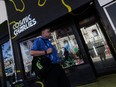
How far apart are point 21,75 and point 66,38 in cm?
139

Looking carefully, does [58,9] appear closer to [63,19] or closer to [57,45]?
[63,19]

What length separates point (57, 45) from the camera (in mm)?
3637

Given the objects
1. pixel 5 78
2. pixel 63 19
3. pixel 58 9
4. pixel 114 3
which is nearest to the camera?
pixel 114 3

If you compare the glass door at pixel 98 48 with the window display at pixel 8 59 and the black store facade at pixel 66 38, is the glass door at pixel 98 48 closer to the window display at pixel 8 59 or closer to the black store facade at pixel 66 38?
the black store facade at pixel 66 38

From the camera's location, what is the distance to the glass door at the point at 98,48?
364 cm

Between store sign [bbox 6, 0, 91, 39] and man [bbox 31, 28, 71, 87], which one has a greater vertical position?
store sign [bbox 6, 0, 91, 39]

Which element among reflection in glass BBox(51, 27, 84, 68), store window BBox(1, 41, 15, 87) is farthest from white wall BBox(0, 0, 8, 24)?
reflection in glass BBox(51, 27, 84, 68)

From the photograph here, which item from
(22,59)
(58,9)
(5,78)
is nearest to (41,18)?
(58,9)

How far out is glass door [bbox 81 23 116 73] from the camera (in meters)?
3.64

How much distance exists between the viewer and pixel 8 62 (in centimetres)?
419

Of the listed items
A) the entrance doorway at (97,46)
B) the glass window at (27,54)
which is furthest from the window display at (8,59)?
the entrance doorway at (97,46)

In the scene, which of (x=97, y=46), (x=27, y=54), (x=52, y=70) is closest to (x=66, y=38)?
(x=97, y=46)

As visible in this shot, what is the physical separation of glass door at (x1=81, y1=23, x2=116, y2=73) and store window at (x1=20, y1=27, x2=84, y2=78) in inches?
17.0

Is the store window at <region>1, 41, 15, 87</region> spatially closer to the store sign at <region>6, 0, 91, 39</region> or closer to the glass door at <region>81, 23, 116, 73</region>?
the store sign at <region>6, 0, 91, 39</region>
